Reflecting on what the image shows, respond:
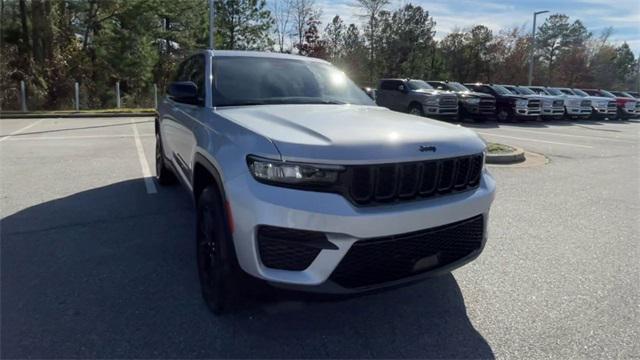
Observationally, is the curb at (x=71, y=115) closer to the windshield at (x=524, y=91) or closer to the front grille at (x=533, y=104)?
the front grille at (x=533, y=104)

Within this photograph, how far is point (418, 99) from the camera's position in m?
17.8

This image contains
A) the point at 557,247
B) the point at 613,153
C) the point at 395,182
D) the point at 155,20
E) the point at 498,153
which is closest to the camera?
the point at 395,182

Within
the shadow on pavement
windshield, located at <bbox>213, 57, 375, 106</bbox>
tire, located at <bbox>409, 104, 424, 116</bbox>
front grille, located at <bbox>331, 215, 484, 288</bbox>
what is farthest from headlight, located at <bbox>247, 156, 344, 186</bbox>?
tire, located at <bbox>409, 104, 424, 116</bbox>

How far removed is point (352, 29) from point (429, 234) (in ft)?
140

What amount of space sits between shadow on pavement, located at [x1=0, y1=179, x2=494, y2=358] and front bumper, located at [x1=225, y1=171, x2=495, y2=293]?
0.13 m

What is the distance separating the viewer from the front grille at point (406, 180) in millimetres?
2504

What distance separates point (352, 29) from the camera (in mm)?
42875

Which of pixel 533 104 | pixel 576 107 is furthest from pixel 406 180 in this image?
pixel 576 107

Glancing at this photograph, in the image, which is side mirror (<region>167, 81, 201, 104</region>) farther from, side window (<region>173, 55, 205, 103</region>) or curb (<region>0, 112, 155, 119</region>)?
curb (<region>0, 112, 155, 119</region>)

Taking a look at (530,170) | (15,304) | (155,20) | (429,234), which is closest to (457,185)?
(429,234)

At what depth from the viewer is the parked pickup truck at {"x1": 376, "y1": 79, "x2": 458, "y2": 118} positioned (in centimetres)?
1756

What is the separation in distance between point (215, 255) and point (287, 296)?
0.65 metres

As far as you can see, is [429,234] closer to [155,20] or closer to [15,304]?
[15,304]

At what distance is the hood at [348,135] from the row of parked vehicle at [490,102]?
43.4ft
